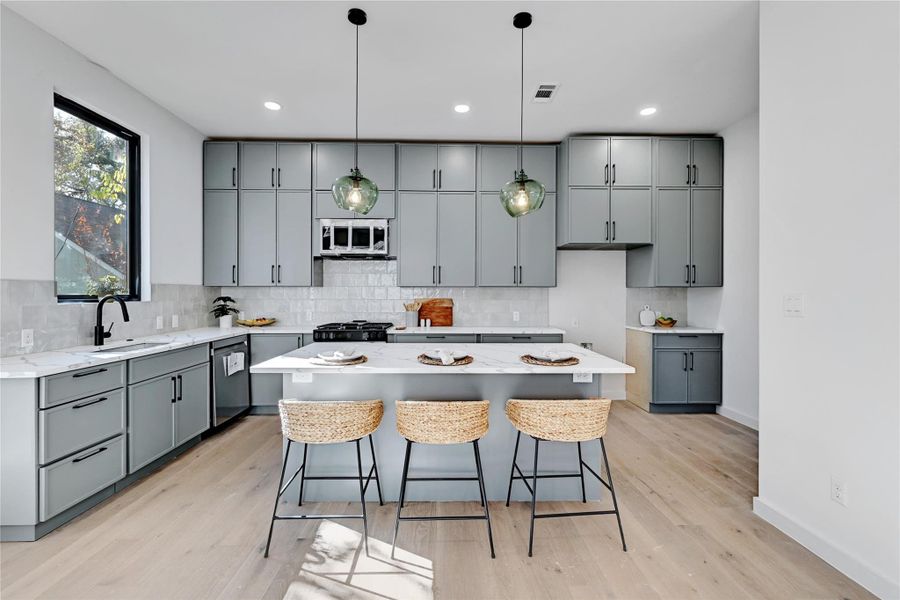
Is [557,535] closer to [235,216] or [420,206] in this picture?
[420,206]

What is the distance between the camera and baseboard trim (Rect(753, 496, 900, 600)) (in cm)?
170

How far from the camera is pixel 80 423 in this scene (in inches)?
89.4

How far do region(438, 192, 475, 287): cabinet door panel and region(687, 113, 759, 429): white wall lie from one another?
8.56 ft

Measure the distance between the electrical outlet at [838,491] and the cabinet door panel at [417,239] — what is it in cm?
338

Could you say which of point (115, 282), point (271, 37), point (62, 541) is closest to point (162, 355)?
point (115, 282)

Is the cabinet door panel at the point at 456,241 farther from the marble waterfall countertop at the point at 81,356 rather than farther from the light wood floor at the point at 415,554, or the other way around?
the light wood floor at the point at 415,554

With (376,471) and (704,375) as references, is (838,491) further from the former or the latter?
(704,375)

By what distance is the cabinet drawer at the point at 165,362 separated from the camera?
266 cm

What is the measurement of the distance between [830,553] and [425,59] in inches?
142

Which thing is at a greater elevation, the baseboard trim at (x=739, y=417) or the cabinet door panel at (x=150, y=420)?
the cabinet door panel at (x=150, y=420)

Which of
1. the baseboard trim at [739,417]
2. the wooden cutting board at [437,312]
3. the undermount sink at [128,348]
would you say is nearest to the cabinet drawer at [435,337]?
the wooden cutting board at [437,312]

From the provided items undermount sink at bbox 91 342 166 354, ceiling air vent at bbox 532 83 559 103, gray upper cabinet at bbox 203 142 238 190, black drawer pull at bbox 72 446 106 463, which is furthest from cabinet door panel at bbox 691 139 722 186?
black drawer pull at bbox 72 446 106 463

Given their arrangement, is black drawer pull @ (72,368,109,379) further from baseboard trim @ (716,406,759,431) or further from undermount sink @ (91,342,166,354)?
baseboard trim @ (716,406,759,431)

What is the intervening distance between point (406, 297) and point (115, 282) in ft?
8.70
